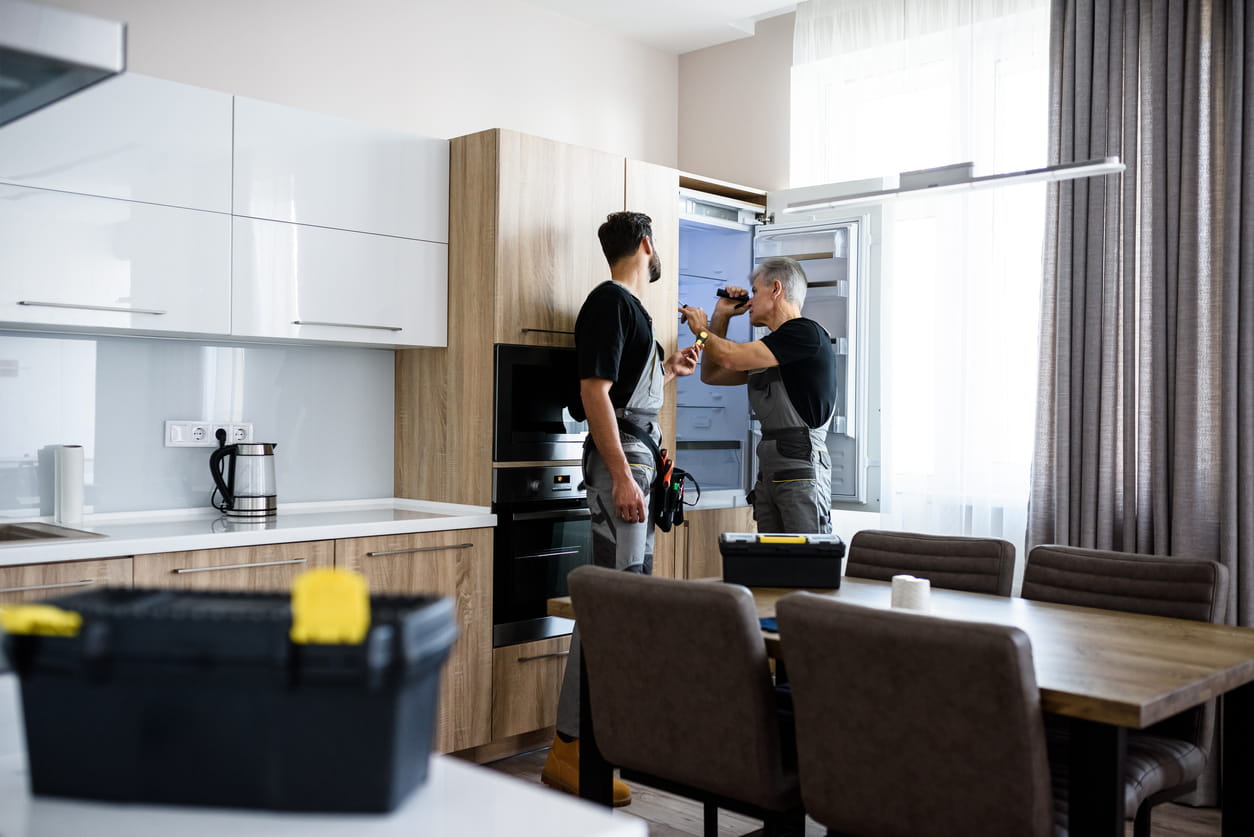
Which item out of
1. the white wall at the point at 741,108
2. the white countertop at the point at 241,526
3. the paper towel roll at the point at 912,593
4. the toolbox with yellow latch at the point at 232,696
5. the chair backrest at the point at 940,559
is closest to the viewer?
the toolbox with yellow latch at the point at 232,696

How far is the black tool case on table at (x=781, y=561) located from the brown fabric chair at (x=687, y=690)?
518 mm

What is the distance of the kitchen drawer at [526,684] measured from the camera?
360 cm

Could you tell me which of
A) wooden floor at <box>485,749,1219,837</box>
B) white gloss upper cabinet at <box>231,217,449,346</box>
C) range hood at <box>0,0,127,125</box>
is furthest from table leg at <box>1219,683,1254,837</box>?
white gloss upper cabinet at <box>231,217,449,346</box>

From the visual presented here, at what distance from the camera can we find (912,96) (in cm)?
441

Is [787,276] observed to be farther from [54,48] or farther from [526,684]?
[54,48]

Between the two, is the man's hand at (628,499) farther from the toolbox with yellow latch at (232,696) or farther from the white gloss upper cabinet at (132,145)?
the toolbox with yellow latch at (232,696)

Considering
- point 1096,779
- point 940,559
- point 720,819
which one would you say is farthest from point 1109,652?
point 720,819

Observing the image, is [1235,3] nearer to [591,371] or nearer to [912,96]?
[912,96]

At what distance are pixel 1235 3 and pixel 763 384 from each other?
1.89m

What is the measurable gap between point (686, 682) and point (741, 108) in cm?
354

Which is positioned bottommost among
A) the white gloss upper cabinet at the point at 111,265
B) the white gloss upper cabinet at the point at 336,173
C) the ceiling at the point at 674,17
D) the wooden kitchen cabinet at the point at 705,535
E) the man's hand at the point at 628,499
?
the wooden kitchen cabinet at the point at 705,535

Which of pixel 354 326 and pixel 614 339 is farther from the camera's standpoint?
pixel 354 326

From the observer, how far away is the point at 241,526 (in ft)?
10.2

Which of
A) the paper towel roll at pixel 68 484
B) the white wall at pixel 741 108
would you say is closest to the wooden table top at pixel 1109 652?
the paper towel roll at pixel 68 484
